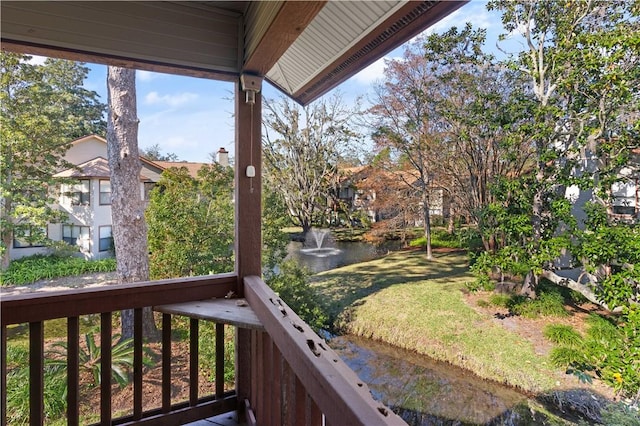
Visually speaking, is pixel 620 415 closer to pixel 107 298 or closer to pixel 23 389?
pixel 107 298

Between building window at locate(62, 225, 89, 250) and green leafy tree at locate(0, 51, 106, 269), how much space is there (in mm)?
169

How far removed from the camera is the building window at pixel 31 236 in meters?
3.89

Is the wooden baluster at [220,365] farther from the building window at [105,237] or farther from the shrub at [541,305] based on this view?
the shrub at [541,305]

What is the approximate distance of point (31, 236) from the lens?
12.8 feet

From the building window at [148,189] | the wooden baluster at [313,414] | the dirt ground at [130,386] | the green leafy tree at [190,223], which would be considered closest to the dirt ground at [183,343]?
the dirt ground at [130,386]

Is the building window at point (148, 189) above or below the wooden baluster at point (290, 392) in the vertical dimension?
above

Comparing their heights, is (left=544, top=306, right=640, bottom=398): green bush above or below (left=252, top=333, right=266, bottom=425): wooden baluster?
below

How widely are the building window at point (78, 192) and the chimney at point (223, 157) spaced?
177 cm

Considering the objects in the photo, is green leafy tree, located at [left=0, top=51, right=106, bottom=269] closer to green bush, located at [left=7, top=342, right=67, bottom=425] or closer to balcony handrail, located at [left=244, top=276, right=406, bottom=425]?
green bush, located at [left=7, top=342, right=67, bottom=425]

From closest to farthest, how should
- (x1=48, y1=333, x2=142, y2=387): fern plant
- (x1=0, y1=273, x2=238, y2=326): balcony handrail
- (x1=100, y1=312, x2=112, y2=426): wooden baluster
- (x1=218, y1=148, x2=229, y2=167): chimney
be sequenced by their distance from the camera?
(x1=0, y1=273, x2=238, y2=326): balcony handrail
(x1=100, y1=312, x2=112, y2=426): wooden baluster
(x1=48, y1=333, x2=142, y2=387): fern plant
(x1=218, y1=148, x2=229, y2=167): chimney

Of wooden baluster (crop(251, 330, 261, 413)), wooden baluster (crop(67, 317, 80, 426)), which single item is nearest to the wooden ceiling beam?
wooden baluster (crop(251, 330, 261, 413))

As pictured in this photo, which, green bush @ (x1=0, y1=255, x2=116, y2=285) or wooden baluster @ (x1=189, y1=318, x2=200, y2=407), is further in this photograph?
green bush @ (x1=0, y1=255, x2=116, y2=285)

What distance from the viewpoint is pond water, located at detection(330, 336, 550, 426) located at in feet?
13.8

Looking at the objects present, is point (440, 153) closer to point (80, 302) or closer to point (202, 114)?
point (202, 114)
